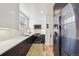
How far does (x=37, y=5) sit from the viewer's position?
A: 189cm

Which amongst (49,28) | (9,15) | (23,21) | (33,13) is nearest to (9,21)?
(9,15)

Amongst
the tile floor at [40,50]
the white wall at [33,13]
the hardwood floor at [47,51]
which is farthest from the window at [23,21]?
the hardwood floor at [47,51]

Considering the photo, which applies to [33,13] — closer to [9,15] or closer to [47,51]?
[9,15]

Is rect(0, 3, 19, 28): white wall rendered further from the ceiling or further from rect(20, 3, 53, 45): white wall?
the ceiling

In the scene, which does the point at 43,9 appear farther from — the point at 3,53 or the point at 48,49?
the point at 3,53

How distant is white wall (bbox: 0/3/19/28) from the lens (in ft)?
5.90

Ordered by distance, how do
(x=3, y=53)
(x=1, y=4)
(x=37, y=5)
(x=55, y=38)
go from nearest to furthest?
(x=3, y=53) < (x=1, y=4) < (x=37, y=5) < (x=55, y=38)

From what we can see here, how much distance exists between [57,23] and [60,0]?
488mm

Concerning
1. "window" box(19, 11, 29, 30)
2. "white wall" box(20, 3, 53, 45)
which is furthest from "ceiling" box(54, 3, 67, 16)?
"window" box(19, 11, 29, 30)

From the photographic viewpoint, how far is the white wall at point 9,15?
180 cm

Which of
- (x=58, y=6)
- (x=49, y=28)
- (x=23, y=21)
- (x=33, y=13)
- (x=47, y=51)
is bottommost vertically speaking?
(x=47, y=51)

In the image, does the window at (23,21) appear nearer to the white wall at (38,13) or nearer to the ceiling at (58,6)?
the white wall at (38,13)

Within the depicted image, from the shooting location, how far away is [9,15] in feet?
6.30

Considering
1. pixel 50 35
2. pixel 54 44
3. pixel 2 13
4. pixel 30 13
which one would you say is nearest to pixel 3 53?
pixel 2 13
